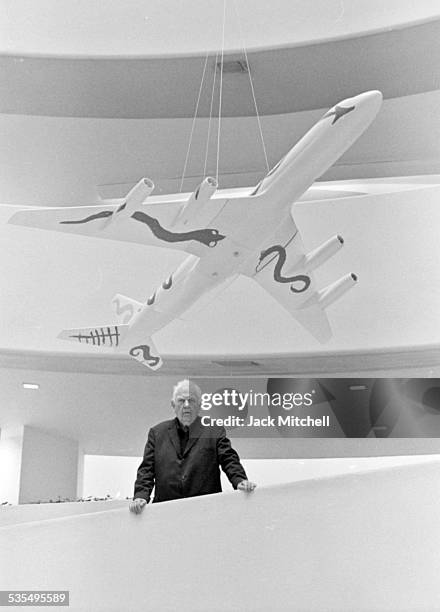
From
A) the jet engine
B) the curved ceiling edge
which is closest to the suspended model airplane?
the jet engine

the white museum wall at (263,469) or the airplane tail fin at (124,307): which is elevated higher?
the airplane tail fin at (124,307)

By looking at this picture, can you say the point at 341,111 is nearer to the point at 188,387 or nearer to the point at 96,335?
the point at 188,387

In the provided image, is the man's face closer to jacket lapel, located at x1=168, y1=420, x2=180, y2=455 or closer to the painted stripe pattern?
jacket lapel, located at x1=168, y1=420, x2=180, y2=455

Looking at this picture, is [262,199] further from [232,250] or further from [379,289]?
[379,289]

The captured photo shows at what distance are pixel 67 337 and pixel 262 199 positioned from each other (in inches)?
103

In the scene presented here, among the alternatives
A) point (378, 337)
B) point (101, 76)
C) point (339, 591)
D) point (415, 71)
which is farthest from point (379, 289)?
point (101, 76)

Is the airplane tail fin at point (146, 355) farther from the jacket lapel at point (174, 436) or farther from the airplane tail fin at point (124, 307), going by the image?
the jacket lapel at point (174, 436)

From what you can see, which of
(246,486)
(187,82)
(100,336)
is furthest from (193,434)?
(187,82)

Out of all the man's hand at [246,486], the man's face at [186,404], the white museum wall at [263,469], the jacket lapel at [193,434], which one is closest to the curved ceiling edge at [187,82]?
the man's face at [186,404]

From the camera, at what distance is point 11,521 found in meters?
7.20

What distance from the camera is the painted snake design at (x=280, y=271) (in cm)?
678

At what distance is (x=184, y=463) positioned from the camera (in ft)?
17.6

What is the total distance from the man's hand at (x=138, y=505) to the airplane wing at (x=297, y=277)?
8.19 feet

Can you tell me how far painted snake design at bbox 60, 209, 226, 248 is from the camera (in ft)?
19.9
